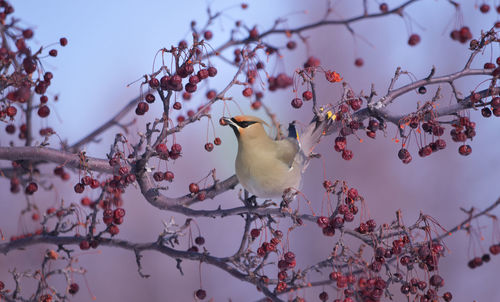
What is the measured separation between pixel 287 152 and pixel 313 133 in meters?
0.09

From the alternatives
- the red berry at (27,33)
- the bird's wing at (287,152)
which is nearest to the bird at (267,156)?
the bird's wing at (287,152)

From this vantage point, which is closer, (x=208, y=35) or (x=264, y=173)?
(x=264, y=173)

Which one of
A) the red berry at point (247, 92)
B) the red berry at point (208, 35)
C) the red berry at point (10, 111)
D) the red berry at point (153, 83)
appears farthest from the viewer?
the red berry at point (208, 35)

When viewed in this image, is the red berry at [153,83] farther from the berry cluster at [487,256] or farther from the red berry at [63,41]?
the berry cluster at [487,256]

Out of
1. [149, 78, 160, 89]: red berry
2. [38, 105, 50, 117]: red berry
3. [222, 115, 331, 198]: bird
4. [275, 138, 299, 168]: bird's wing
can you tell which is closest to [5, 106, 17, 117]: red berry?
[38, 105, 50, 117]: red berry

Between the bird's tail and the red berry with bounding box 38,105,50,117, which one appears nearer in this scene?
the bird's tail

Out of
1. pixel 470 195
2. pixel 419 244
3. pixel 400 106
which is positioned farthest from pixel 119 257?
pixel 419 244

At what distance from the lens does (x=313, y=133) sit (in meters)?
1.34

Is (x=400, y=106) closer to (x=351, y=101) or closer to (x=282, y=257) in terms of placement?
(x=351, y=101)

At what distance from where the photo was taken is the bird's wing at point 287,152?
4.46 ft

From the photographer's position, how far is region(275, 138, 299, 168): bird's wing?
1360 millimetres

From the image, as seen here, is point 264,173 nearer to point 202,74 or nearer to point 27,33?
point 202,74

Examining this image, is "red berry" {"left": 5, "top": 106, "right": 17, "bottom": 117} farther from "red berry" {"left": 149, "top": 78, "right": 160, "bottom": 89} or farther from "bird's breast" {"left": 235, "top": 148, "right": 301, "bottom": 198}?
"bird's breast" {"left": 235, "top": 148, "right": 301, "bottom": 198}

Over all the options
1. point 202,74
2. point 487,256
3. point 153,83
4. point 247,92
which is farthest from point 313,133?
point 487,256
